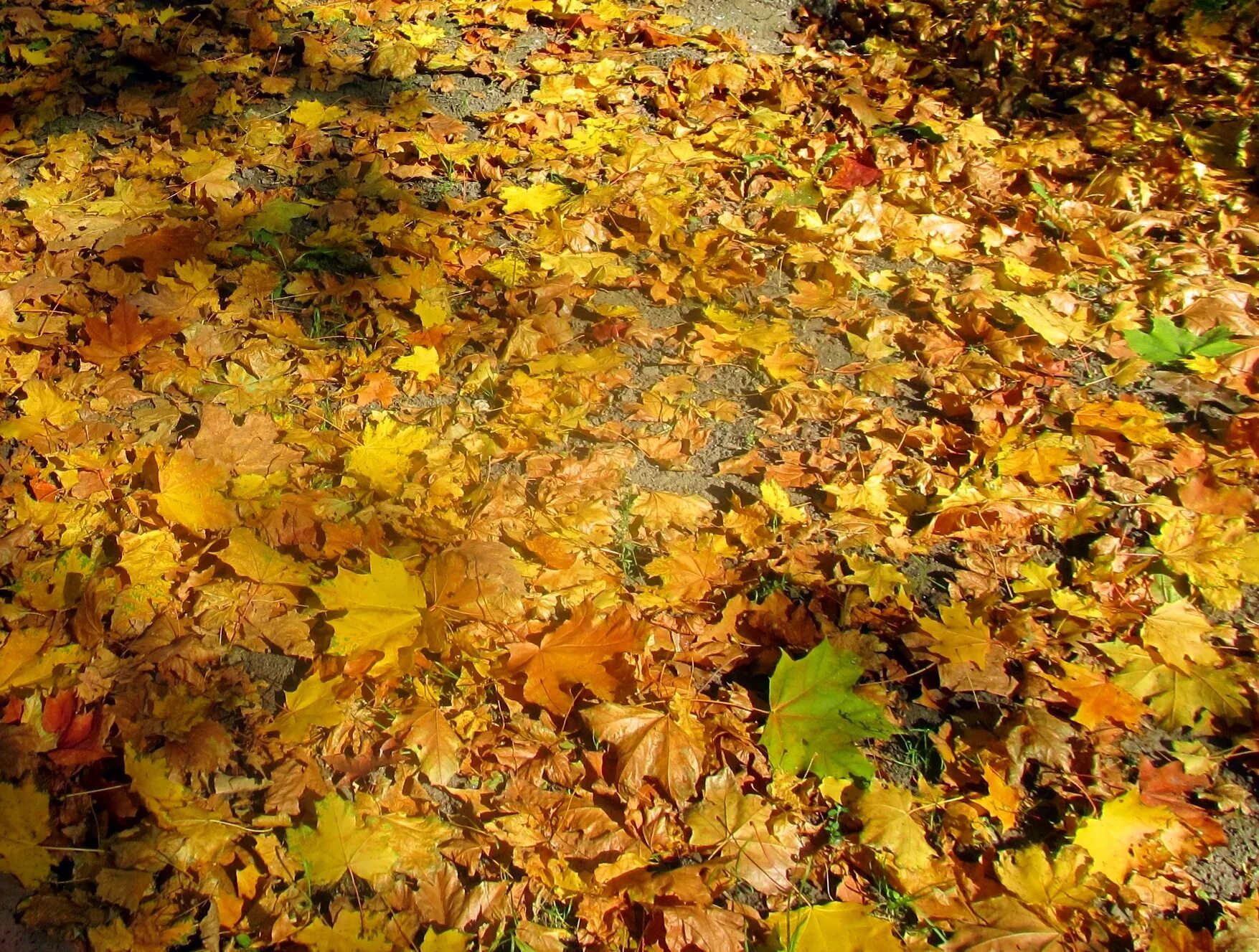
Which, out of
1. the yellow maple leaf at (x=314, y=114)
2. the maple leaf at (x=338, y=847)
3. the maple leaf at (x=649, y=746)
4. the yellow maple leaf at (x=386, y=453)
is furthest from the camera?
the yellow maple leaf at (x=314, y=114)

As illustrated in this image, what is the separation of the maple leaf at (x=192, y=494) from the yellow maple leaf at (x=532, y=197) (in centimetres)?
146

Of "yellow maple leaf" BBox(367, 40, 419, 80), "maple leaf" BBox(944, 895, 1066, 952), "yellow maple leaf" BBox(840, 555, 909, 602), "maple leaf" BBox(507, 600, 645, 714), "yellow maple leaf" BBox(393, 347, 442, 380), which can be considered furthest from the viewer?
"yellow maple leaf" BBox(367, 40, 419, 80)

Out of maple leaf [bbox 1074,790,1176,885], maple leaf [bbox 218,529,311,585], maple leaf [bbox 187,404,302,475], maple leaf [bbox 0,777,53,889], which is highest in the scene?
maple leaf [bbox 1074,790,1176,885]

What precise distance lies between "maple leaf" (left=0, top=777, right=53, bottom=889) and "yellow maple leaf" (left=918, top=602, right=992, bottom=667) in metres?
1.82

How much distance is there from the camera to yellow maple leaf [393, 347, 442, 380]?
268 cm

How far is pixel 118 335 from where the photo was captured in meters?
2.76

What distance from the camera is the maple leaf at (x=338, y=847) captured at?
5.73ft

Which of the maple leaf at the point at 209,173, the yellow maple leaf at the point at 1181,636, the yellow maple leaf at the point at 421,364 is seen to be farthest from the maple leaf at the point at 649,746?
the maple leaf at the point at 209,173

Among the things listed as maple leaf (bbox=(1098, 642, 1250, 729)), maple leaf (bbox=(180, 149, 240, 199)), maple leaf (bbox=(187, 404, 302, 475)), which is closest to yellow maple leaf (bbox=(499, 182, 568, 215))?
maple leaf (bbox=(180, 149, 240, 199))

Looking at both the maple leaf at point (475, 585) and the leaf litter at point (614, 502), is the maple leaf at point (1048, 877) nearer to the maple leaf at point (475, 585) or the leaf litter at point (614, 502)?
the leaf litter at point (614, 502)

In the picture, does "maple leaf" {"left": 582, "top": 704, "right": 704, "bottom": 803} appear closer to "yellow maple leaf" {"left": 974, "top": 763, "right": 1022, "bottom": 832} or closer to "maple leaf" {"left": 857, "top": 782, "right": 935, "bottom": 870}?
"maple leaf" {"left": 857, "top": 782, "right": 935, "bottom": 870}

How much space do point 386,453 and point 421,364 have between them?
1.19ft

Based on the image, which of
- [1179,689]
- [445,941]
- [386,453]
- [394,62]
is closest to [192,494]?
[386,453]

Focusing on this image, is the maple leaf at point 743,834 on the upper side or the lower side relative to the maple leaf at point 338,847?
upper
